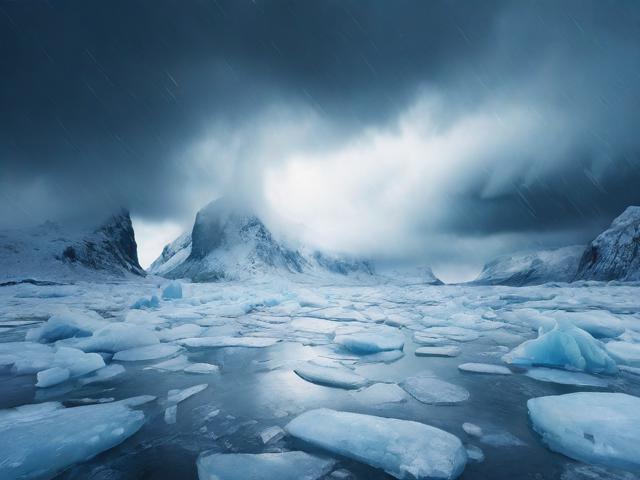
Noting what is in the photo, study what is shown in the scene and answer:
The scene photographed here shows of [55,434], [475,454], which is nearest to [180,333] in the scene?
[55,434]

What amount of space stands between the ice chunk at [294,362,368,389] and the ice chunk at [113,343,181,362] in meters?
1.82

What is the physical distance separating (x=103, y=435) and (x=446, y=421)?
215 cm

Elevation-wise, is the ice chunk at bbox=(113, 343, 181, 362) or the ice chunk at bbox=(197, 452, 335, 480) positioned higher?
the ice chunk at bbox=(197, 452, 335, 480)

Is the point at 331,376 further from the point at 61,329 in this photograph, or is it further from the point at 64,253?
the point at 64,253

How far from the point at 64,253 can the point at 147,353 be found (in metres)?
56.6

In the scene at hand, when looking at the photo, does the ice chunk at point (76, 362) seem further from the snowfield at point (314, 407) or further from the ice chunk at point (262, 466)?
the ice chunk at point (262, 466)

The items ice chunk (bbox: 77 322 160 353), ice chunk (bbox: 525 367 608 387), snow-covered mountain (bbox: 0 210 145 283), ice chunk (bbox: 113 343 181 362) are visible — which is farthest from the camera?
snow-covered mountain (bbox: 0 210 145 283)

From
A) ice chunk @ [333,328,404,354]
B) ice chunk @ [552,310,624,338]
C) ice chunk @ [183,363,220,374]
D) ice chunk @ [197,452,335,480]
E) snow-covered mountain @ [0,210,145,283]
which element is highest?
snow-covered mountain @ [0,210,145,283]

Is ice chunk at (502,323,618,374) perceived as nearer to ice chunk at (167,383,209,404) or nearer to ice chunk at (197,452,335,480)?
ice chunk at (197,452,335,480)

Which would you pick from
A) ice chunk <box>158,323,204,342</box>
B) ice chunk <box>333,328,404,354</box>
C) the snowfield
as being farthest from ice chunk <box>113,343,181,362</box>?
ice chunk <box>333,328,404,354</box>

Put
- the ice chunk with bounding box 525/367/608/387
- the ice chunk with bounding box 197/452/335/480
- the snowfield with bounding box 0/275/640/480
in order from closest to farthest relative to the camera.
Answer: the ice chunk with bounding box 197/452/335/480, the snowfield with bounding box 0/275/640/480, the ice chunk with bounding box 525/367/608/387

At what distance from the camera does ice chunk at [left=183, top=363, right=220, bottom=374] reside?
319 centimetres

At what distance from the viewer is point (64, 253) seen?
46469 millimetres

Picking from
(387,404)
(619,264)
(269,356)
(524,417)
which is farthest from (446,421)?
(619,264)
